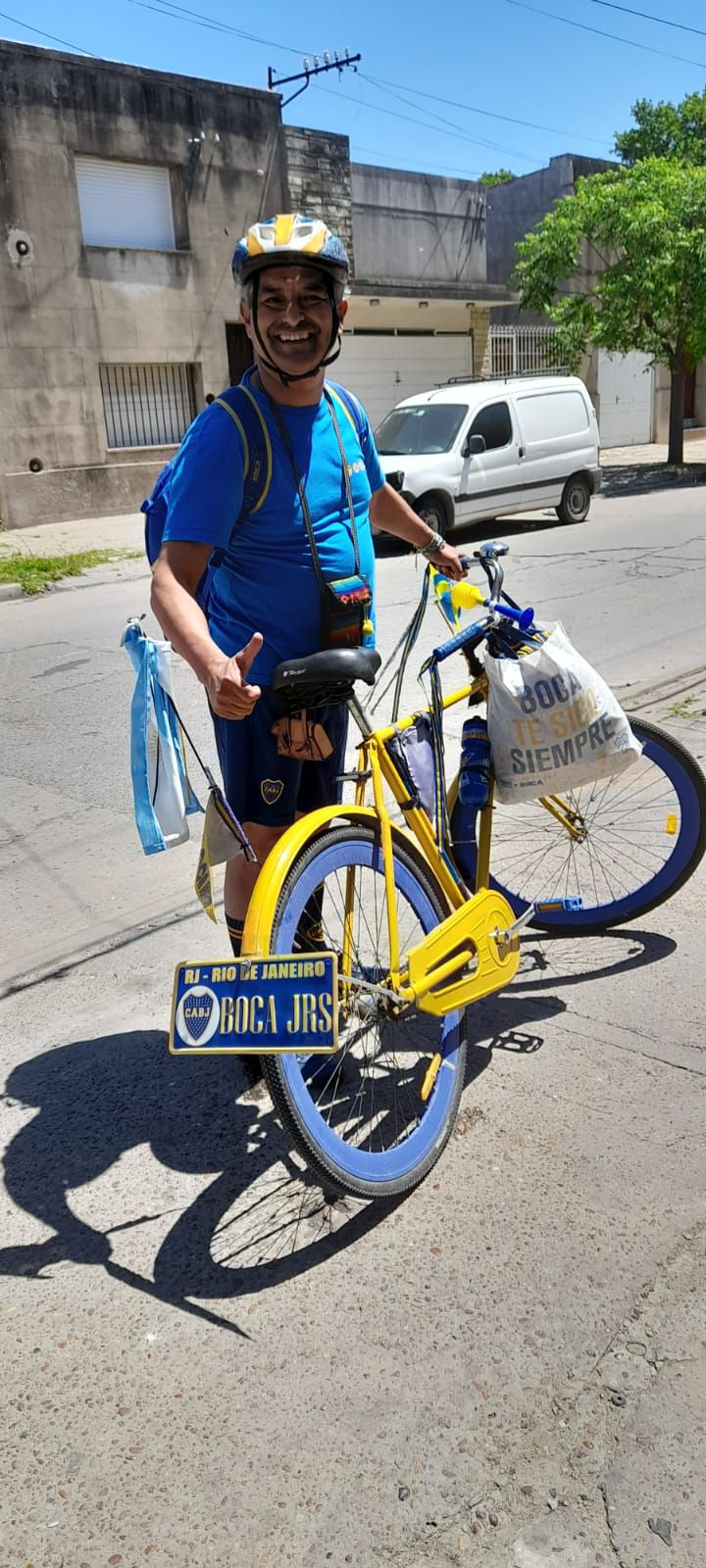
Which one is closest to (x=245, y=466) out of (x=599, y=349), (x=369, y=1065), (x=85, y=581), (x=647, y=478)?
(x=369, y=1065)

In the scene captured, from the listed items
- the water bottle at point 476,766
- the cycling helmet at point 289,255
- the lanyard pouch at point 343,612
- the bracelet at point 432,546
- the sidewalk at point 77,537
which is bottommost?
the sidewalk at point 77,537

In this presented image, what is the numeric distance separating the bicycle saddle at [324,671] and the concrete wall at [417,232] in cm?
2123

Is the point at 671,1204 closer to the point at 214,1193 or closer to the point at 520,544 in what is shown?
the point at 214,1193

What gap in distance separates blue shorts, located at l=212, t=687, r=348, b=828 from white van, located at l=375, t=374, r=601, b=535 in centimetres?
1114

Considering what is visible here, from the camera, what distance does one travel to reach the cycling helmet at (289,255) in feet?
8.77

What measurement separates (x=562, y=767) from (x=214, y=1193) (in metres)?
1.34

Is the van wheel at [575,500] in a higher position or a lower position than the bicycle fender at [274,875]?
lower

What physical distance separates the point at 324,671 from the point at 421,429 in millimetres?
12944

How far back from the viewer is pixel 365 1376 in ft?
7.56

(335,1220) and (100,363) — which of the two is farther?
(100,363)

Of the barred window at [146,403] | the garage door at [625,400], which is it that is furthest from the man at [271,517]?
the garage door at [625,400]

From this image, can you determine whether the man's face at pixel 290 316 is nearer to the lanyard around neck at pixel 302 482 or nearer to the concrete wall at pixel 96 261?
the lanyard around neck at pixel 302 482

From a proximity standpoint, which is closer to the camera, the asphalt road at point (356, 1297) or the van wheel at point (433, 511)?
the asphalt road at point (356, 1297)

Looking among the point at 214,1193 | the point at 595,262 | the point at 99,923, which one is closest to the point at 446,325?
the point at 595,262
